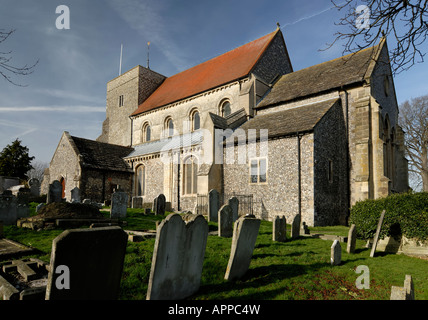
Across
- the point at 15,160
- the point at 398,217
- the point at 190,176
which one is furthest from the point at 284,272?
the point at 15,160

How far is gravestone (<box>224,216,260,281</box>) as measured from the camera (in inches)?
199

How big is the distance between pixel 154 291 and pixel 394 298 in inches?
117

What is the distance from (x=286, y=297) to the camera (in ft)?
14.5

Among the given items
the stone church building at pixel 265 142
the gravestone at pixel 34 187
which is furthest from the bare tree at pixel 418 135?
the gravestone at pixel 34 187

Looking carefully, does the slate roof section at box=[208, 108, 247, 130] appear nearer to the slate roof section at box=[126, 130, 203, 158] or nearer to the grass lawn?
the slate roof section at box=[126, 130, 203, 158]

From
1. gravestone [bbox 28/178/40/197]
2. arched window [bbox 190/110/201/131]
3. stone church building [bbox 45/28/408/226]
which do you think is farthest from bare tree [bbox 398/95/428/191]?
gravestone [bbox 28/178/40/197]

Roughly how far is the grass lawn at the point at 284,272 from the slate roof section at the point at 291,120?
6.76 m

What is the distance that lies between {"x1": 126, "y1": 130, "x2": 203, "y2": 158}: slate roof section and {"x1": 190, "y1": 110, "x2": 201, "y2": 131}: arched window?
115cm

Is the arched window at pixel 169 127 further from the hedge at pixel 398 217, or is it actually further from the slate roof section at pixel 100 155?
the hedge at pixel 398 217

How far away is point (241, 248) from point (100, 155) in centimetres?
1807

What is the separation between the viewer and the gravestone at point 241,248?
505 centimetres

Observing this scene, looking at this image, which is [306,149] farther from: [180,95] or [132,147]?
[132,147]

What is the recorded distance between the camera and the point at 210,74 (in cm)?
2281
